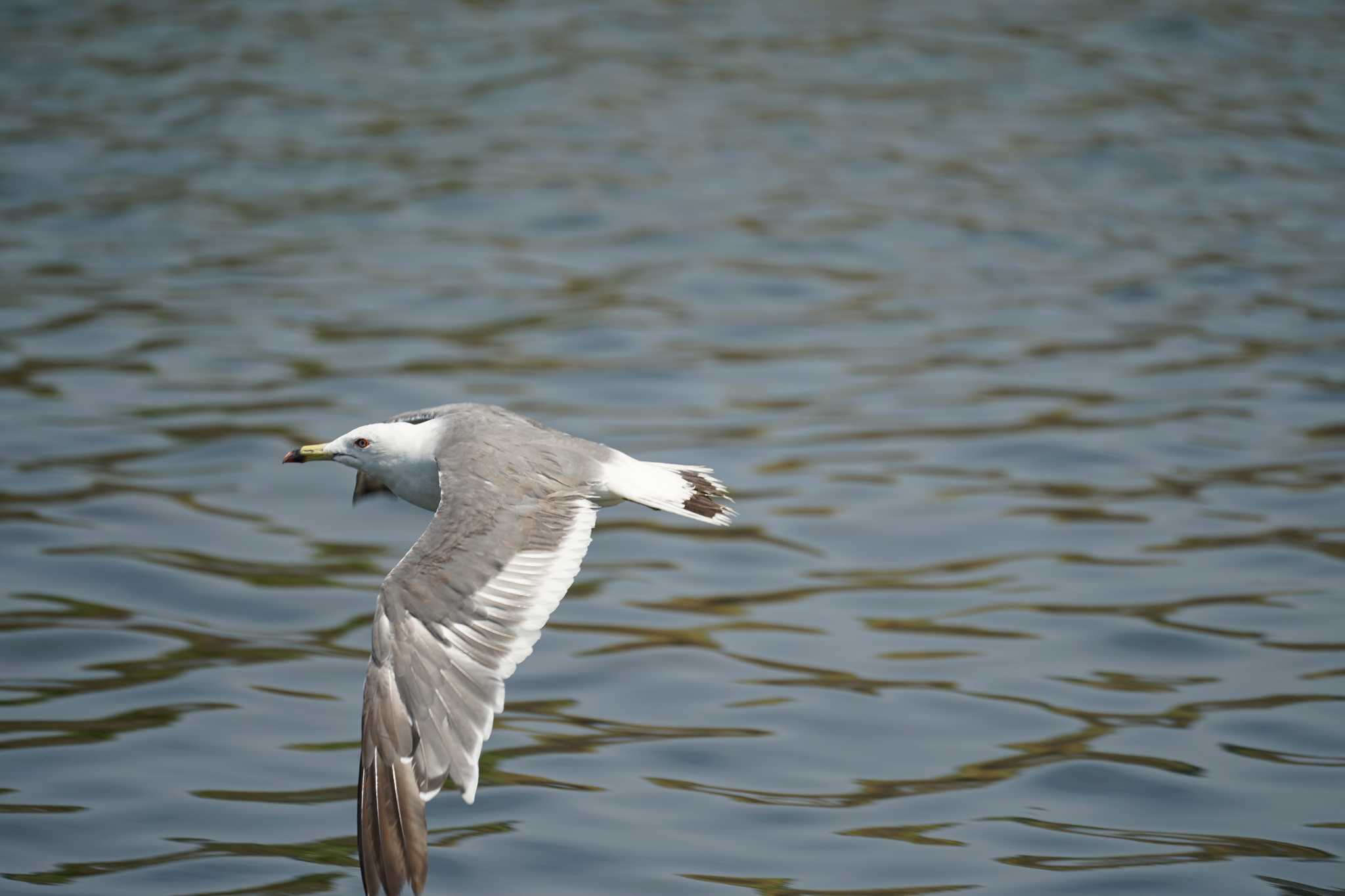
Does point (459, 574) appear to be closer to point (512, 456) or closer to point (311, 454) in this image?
point (512, 456)

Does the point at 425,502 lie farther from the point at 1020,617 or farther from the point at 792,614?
the point at 1020,617

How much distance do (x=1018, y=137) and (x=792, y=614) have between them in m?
10.8

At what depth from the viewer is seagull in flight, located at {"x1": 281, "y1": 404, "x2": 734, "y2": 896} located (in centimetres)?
496

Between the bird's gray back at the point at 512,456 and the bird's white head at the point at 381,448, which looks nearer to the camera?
the bird's gray back at the point at 512,456

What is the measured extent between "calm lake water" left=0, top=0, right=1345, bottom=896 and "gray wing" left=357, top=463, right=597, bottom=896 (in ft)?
2.66

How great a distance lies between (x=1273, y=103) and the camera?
1862 centimetres

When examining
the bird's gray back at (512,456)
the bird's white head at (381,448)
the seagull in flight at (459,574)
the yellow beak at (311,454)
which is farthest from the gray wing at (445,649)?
the yellow beak at (311,454)

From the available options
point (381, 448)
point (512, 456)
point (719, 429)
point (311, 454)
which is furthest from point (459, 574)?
point (719, 429)

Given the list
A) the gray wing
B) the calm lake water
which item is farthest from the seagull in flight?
the calm lake water

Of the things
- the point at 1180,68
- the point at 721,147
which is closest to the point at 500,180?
the point at 721,147

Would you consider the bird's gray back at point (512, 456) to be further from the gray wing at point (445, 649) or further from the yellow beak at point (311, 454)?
the yellow beak at point (311, 454)

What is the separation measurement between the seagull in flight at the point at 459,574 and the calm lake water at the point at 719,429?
827 mm

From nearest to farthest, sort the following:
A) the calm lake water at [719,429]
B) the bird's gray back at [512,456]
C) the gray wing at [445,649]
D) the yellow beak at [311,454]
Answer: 1. the gray wing at [445,649]
2. the bird's gray back at [512,456]
3. the calm lake water at [719,429]
4. the yellow beak at [311,454]

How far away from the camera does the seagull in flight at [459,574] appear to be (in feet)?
16.3
